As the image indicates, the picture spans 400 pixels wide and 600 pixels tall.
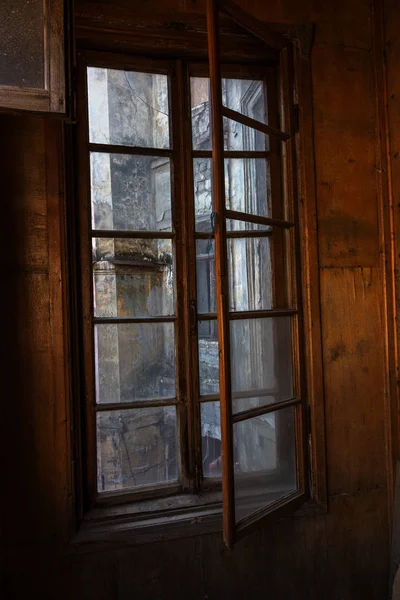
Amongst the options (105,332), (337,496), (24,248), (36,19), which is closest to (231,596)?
(337,496)

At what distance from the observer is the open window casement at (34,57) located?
1321 mm

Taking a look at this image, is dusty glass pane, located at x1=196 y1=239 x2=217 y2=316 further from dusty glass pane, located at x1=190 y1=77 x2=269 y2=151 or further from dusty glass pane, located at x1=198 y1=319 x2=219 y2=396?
dusty glass pane, located at x1=190 y1=77 x2=269 y2=151

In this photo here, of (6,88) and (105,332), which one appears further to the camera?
(105,332)

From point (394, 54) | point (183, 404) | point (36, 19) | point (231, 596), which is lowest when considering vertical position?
point (231, 596)

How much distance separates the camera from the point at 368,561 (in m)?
1.99

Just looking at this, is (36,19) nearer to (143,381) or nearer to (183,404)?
(143,381)

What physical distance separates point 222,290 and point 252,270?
0.46 meters

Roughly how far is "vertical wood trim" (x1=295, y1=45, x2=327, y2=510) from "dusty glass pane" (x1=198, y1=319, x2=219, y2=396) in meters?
0.44

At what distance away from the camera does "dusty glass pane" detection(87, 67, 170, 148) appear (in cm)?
188

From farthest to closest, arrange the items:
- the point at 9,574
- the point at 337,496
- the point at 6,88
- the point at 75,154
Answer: the point at 337,496, the point at 75,154, the point at 9,574, the point at 6,88

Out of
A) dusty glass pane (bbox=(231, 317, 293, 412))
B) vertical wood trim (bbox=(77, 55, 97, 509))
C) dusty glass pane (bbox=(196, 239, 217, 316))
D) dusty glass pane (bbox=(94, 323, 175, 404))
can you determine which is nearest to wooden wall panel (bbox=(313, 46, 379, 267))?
dusty glass pane (bbox=(231, 317, 293, 412))

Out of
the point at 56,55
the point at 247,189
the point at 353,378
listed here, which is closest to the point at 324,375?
the point at 353,378

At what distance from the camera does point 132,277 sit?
1.92 metres

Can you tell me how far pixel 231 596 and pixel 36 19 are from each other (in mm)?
2296
